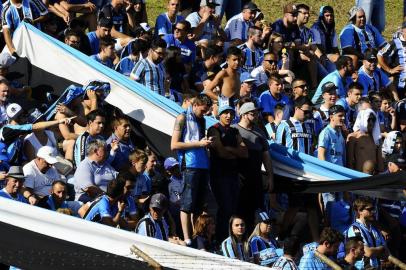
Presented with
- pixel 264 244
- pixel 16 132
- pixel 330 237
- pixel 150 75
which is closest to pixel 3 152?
pixel 16 132

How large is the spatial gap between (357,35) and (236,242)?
7462 mm

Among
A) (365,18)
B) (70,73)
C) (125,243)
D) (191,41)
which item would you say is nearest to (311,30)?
(365,18)

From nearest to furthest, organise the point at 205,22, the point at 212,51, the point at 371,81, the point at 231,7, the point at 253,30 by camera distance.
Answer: the point at 212,51 → the point at 253,30 → the point at 371,81 → the point at 205,22 → the point at 231,7

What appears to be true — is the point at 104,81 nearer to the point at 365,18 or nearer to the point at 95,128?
the point at 95,128

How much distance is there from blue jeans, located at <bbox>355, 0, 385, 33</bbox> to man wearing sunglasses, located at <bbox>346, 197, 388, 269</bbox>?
271 inches

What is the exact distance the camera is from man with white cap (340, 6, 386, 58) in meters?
20.6

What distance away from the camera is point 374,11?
72.3ft

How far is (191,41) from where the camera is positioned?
18.6 meters

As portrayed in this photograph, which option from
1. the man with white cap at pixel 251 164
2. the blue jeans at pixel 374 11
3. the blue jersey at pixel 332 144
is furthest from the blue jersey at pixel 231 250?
the blue jeans at pixel 374 11

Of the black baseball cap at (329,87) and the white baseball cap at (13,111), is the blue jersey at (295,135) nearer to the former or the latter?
the black baseball cap at (329,87)

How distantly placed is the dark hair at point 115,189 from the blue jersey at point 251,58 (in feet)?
17.4

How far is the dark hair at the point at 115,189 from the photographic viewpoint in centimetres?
1360

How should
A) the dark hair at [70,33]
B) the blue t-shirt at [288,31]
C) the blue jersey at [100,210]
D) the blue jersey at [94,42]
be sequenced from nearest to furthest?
the blue jersey at [100,210]
the dark hair at [70,33]
the blue jersey at [94,42]
the blue t-shirt at [288,31]

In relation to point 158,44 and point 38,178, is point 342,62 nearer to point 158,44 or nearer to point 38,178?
point 158,44
